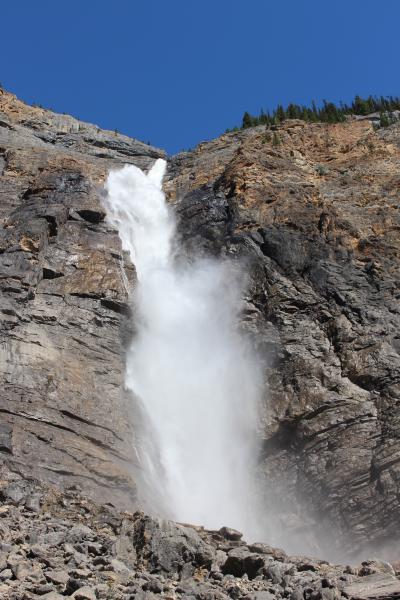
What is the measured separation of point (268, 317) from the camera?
2647 cm

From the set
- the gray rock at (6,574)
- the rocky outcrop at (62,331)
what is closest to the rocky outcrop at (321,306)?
the rocky outcrop at (62,331)

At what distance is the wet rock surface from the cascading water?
5539 millimetres

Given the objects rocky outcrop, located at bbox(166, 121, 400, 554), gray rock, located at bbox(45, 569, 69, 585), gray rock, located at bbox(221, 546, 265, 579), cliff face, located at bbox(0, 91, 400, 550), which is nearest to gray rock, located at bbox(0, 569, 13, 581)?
gray rock, located at bbox(45, 569, 69, 585)

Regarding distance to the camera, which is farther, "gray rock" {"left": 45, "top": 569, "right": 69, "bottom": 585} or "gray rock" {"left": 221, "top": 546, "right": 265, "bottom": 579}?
"gray rock" {"left": 221, "top": 546, "right": 265, "bottom": 579}

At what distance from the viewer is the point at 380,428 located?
22109 millimetres

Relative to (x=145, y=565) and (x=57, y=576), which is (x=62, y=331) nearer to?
(x=145, y=565)

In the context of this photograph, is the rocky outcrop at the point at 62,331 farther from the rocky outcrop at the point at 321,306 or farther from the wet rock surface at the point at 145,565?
the rocky outcrop at the point at 321,306

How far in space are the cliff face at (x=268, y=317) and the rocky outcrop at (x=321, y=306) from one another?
0.18ft

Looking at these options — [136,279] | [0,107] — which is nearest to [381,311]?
[136,279]

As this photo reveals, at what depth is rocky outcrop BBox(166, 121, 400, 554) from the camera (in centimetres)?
2127

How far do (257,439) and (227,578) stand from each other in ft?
33.2

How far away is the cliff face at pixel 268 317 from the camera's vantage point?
2075 centimetres

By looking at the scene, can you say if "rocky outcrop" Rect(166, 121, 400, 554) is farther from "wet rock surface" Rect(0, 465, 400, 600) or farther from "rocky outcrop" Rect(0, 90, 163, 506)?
"wet rock surface" Rect(0, 465, 400, 600)

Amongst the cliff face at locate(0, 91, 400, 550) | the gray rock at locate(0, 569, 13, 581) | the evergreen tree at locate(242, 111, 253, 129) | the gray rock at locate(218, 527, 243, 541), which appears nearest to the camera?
the gray rock at locate(0, 569, 13, 581)
